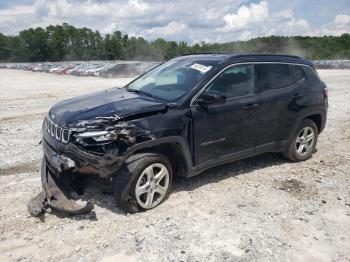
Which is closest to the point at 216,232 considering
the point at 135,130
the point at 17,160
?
the point at 135,130

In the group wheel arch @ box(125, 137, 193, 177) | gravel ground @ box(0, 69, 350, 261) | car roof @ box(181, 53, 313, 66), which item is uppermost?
car roof @ box(181, 53, 313, 66)

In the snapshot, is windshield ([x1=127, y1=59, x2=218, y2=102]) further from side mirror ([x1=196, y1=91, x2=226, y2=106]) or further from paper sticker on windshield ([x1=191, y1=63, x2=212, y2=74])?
side mirror ([x1=196, y1=91, x2=226, y2=106])

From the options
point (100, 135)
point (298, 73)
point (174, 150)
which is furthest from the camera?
point (298, 73)

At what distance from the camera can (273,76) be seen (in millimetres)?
5777

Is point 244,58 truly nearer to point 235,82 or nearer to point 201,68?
point 235,82

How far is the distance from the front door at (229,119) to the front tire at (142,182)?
1.77 feet

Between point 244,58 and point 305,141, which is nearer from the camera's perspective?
point 244,58

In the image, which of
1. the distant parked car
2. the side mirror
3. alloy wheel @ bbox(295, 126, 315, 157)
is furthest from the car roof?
the distant parked car

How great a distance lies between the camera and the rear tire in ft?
20.5

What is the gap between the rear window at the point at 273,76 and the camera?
556cm

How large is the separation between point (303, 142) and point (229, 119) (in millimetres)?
2074

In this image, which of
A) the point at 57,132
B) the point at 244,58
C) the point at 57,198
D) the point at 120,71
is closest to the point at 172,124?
the point at 57,132

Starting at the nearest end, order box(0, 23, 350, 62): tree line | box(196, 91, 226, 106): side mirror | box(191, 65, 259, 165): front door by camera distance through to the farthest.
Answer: box(196, 91, 226, 106): side mirror → box(191, 65, 259, 165): front door → box(0, 23, 350, 62): tree line

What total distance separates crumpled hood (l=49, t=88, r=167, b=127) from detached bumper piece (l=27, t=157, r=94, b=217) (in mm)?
696
